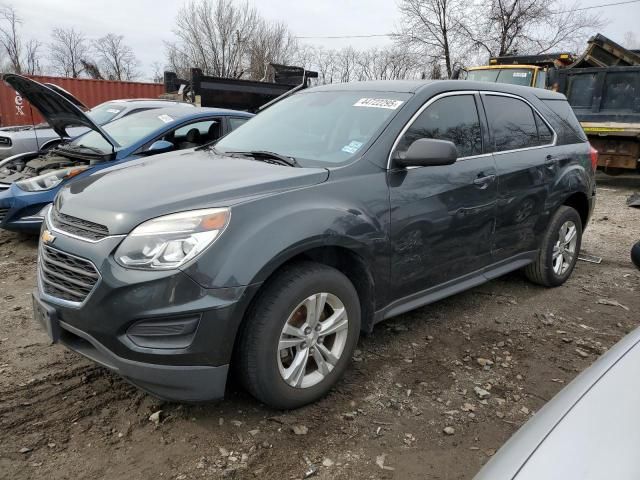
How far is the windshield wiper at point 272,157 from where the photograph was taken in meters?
2.98

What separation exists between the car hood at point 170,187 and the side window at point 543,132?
237 centimetres

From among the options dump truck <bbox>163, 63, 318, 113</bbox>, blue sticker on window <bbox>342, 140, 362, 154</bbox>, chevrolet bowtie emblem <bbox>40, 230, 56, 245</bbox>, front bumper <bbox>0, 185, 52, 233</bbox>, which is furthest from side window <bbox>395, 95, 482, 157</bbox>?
dump truck <bbox>163, 63, 318, 113</bbox>

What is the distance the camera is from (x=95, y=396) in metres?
2.79

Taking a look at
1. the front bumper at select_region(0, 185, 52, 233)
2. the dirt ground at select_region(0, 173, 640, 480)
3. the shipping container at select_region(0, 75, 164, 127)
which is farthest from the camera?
the shipping container at select_region(0, 75, 164, 127)

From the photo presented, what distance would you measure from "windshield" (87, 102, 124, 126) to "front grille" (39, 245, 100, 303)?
220 inches

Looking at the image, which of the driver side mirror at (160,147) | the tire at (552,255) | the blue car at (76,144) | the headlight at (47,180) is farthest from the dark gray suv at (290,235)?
the headlight at (47,180)

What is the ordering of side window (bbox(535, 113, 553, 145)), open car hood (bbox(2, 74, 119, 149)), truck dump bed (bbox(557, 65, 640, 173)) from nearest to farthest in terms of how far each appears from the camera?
side window (bbox(535, 113, 553, 145))
open car hood (bbox(2, 74, 119, 149))
truck dump bed (bbox(557, 65, 640, 173))

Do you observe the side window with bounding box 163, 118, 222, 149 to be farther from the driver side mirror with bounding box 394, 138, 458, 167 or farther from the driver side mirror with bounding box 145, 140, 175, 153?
the driver side mirror with bounding box 394, 138, 458, 167

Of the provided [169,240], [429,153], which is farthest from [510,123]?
[169,240]

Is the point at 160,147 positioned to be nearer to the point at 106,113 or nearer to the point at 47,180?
the point at 47,180

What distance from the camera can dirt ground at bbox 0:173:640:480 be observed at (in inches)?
91.5

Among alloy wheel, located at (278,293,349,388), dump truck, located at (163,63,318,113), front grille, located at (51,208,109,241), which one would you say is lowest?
alloy wheel, located at (278,293,349,388)

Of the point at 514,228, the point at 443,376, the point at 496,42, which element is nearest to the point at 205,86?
the point at 514,228

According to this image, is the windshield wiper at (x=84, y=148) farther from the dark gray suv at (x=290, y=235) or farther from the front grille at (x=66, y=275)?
the front grille at (x=66, y=275)
